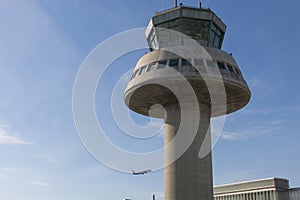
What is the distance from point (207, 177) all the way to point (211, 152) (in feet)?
9.32

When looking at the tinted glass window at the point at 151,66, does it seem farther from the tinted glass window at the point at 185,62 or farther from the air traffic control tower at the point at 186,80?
the tinted glass window at the point at 185,62

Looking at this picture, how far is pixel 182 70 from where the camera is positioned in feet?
116

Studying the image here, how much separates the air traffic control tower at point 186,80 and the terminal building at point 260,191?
885 inches

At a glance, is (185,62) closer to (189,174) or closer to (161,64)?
(161,64)

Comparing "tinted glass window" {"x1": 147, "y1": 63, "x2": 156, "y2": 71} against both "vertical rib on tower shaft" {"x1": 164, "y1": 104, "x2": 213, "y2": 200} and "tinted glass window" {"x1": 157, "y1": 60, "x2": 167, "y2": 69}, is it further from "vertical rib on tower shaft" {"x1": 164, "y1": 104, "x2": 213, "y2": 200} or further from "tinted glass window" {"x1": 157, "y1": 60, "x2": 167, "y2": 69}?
"vertical rib on tower shaft" {"x1": 164, "y1": 104, "x2": 213, "y2": 200}

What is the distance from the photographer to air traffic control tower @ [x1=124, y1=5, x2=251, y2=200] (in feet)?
116

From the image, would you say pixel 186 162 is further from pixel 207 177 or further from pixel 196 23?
pixel 196 23

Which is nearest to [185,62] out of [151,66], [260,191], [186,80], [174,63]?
[174,63]

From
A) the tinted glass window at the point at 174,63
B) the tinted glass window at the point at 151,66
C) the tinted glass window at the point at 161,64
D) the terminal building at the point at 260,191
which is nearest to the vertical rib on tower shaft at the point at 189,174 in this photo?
the tinted glass window at the point at 174,63

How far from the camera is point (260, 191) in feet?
198

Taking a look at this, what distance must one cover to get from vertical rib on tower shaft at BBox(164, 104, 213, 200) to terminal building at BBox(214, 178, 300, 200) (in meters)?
25.2

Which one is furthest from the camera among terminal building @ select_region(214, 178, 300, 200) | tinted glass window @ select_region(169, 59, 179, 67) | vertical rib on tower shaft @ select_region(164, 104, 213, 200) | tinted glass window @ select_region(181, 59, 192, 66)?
terminal building @ select_region(214, 178, 300, 200)

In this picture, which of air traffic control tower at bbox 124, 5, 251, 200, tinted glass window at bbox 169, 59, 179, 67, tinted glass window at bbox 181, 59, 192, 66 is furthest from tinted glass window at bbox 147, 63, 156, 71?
tinted glass window at bbox 181, 59, 192, 66

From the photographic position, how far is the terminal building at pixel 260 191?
57250 millimetres
